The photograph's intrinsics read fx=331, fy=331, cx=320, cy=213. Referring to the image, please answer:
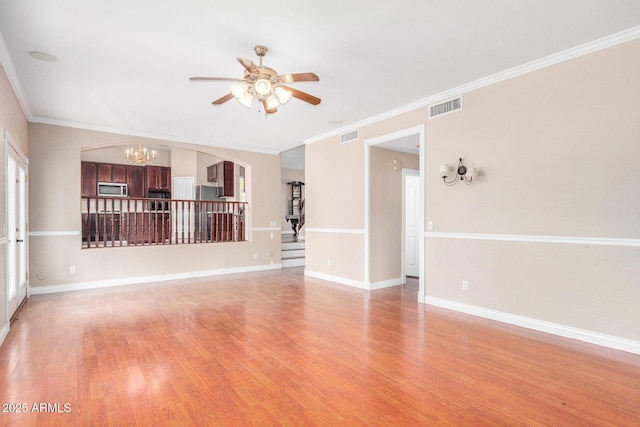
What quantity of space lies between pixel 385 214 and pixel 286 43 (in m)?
3.52

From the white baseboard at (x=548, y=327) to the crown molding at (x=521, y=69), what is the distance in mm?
2738

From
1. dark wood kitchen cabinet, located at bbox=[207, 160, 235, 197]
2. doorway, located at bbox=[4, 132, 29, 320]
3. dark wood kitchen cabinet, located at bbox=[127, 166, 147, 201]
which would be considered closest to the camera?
doorway, located at bbox=[4, 132, 29, 320]

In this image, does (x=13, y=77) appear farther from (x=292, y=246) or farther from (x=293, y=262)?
(x=292, y=246)

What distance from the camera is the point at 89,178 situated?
29.5 ft

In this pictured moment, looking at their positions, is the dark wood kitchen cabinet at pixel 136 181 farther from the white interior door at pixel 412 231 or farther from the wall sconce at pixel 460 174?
the wall sconce at pixel 460 174

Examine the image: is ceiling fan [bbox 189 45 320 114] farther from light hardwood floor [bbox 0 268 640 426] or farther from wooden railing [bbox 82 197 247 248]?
wooden railing [bbox 82 197 247 248]

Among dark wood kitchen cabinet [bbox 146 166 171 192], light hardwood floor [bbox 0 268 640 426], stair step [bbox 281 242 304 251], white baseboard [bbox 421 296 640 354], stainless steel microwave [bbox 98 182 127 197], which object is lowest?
light hardwood floor [bbox 0 268 640 426]

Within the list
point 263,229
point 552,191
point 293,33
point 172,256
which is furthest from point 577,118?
point 172,256

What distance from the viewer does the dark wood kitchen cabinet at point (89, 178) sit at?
891cm

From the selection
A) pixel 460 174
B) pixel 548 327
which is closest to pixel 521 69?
pixel 460 174

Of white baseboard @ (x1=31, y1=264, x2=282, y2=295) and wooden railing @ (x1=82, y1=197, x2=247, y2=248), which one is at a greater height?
wooden railing @ (x1=82, y1=197, x2=247, y2=248)

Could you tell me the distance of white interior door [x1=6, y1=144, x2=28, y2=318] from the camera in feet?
12.9

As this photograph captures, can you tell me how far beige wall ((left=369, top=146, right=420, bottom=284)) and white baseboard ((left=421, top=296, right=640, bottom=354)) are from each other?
4.68 ft

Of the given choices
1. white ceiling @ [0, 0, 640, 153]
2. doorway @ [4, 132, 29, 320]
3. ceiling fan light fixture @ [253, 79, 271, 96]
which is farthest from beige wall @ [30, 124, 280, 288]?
ceiling fan light fixture @ [253, 79, 271, 96]
